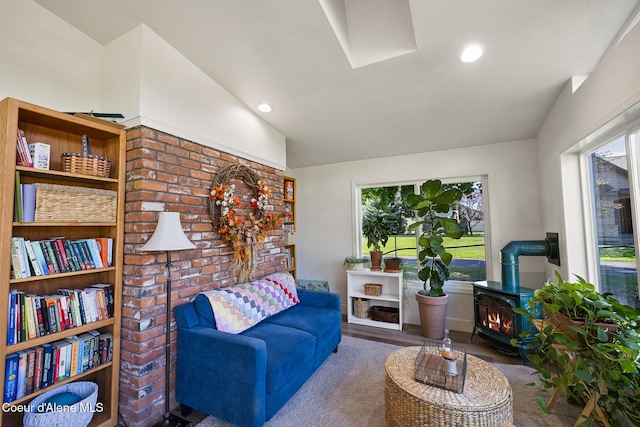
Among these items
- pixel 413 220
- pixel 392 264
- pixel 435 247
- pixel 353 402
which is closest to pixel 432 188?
pixel 435 247

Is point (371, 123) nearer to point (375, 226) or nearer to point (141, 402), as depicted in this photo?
point (375, 226)

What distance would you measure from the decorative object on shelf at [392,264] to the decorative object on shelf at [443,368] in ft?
5.53

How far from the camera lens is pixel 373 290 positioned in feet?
12.1

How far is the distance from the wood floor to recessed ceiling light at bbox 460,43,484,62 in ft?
9.41

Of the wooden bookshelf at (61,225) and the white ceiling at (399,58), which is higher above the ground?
the white ceiling at (399,58)

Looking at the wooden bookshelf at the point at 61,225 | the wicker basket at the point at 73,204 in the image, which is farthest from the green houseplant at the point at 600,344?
the wicker basket at the point at 73,204

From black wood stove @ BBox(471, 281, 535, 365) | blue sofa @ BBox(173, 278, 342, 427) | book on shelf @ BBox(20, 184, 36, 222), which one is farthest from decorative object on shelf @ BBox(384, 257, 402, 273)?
book on shelf @ BBox(20, 184, 36, 222)

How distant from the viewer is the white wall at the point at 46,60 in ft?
5.42

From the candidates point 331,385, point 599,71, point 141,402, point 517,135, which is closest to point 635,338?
point 599,71

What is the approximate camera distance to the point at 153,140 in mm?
1962

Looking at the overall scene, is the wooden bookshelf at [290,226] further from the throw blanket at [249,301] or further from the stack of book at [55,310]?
the stack of book at [55,310]

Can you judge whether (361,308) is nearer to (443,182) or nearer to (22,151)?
(443,182)

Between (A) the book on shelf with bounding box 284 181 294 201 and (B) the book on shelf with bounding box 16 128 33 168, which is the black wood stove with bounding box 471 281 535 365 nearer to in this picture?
(A) the book on shelf with bounding box 284 181 294 201

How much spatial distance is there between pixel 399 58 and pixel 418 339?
10.0ft
